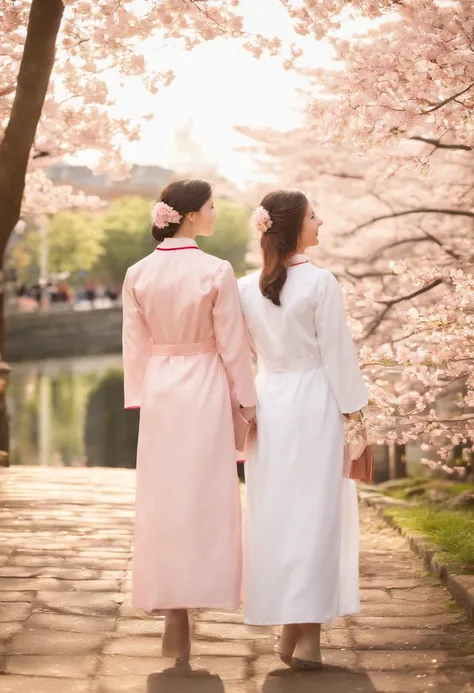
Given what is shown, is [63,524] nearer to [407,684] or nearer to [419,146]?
[407,684]

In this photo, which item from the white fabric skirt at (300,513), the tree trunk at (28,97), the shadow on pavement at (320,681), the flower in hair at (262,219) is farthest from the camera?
the tree trunk at (28,97)

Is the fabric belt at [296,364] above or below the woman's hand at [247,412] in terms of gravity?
above

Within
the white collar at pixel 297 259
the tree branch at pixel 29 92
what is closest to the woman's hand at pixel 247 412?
the white collar at pixel 297 259

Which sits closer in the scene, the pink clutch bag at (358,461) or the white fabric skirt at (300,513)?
the white fabric skirt at (300,513)

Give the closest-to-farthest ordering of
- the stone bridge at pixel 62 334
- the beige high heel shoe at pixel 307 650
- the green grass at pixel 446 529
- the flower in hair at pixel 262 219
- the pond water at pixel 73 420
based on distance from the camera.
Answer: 1. the beige high heel shoe at pixel 307 650
2. the flower in hair at pixel 262 219
3. the green grass at pixel 446 529
4. the pond water at pixel 73 420
5. the stone bridge at pixel 62 334

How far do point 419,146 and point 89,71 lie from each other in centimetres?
337

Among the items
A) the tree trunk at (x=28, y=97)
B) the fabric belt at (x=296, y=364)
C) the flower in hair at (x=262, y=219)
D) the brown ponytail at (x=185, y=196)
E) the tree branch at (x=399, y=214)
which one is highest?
the tree trunk at (x=28, y=97)

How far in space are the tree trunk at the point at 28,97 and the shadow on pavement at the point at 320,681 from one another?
15.9 feet

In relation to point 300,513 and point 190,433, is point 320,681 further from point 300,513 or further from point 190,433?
point 190,433

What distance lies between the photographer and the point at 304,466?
4156mm

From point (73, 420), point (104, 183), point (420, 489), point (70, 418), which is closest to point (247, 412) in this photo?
point (420, 489)

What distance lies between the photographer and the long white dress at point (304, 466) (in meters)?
4.10

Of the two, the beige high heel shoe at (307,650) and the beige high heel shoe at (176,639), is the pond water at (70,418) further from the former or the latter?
the beige high heel shoe at (307,650)

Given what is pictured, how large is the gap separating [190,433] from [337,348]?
0.65 metres
